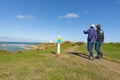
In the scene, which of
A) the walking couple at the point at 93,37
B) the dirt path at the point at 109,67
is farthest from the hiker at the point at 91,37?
the dirt path at the point at 109,67

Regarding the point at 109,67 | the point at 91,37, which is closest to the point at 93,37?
the point at 91,37

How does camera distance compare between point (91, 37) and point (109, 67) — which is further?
point (91, 37)

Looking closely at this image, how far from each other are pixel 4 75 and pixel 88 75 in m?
3.13

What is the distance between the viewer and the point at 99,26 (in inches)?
496

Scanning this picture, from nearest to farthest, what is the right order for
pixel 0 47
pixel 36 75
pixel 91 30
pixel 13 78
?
1. pixel 13 78
2. pixel 36 75
3. pixel 91 30
4. pixel 0 47

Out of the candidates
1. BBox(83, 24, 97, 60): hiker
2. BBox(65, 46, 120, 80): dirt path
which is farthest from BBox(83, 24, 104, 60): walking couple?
BBox(65, 46, 120, 80): dirt path

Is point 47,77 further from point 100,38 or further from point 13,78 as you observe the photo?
point 100,38

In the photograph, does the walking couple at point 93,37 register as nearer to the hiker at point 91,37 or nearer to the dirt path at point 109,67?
the hiker at point 91,37

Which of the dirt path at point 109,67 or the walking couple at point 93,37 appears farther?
the walking couple at point 93,37

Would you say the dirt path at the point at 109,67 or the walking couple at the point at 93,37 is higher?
the walking couple at the point at 93,37

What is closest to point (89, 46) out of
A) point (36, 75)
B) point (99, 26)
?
point (99, 26)

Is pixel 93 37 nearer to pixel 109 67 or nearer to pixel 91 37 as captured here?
pixel 91 37

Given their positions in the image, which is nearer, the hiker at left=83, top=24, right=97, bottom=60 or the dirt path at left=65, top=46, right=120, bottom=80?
the dirt path at left=65, top=46, right=120, bottom=80

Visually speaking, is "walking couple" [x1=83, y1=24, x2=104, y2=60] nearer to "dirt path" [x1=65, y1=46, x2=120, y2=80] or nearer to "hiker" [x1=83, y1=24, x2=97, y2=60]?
"hiker" [x1=83, y1=24, x2=97, y2=60]
